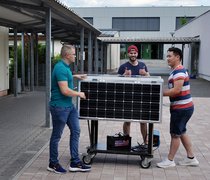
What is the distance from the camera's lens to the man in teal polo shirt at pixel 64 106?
5.13 metres

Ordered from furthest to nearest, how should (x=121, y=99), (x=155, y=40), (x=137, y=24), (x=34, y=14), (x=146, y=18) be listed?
1. (x=146, y=18)
2. (x=137, y=24)
3. (x=155, y=40)
4. (x=34, y=14)
5. (x=121, y=99)

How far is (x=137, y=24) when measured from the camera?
65.2 metres

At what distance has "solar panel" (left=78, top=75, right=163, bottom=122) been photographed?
5.48 metres

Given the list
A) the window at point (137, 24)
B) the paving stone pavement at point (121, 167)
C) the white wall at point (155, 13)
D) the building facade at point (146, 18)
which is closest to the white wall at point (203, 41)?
the paving stone pavement at point (121, 167)

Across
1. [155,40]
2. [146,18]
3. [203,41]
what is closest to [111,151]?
[203,41]

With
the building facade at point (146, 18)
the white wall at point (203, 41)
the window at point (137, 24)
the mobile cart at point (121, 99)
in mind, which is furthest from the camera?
the window at point (137, 24)

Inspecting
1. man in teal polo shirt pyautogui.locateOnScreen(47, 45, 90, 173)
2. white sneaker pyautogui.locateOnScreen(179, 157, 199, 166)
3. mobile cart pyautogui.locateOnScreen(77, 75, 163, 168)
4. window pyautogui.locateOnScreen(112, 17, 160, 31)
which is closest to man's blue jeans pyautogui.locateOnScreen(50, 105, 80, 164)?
man in teal polo shirt pyautogui.locateOnScreen(47, 45, 90, 173)

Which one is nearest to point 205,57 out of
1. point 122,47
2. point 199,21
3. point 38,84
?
point 199,21

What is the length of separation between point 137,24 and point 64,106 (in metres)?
61.2

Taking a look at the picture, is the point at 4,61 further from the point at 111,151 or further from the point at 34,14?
the point at 111,151

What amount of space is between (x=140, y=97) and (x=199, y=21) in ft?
87.4

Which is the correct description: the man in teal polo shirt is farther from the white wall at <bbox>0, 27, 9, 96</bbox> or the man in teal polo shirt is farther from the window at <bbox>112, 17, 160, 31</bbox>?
the window at <bbox>112, 17, 160, 31</bbox>

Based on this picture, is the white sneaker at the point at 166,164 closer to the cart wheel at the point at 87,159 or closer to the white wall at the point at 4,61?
the cart wheel at the point at 87,159

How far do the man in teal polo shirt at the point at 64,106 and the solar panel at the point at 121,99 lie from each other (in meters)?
0.21
